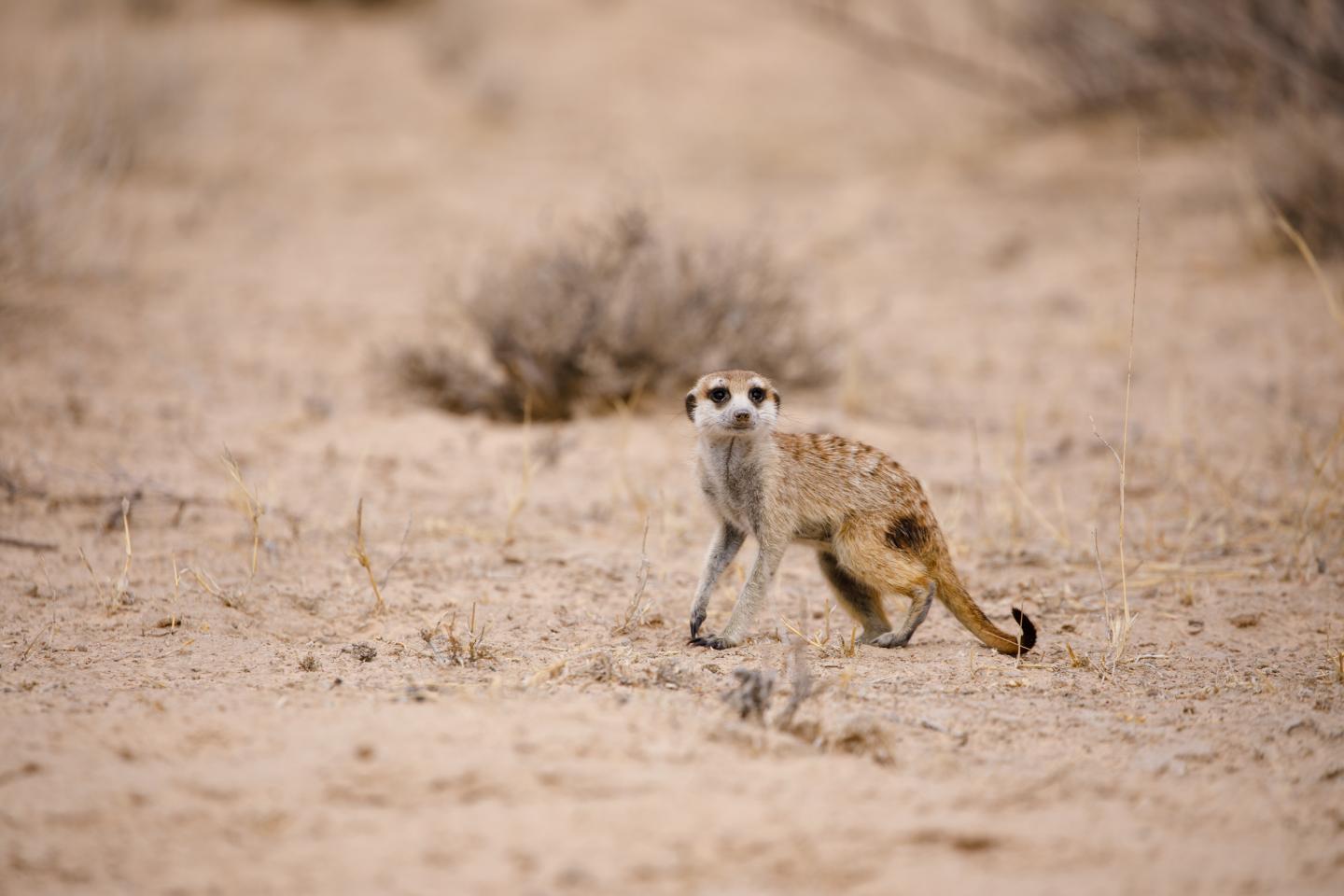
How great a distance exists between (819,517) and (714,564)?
0.34 m

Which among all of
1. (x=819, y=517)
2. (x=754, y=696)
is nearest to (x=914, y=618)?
(x=819, y=517)

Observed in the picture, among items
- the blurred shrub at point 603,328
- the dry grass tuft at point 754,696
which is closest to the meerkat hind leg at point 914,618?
the dry grass tuft at point 754,696

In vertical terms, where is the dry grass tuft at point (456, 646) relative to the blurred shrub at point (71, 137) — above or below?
below

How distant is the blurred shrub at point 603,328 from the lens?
5.91 m

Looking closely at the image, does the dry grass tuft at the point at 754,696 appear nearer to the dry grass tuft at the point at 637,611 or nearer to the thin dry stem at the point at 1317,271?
the dry grass tuft at the point at 637,611

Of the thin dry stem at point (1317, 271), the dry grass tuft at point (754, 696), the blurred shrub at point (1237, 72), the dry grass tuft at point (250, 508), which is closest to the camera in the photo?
the dry grass tuft at point (754, 696)

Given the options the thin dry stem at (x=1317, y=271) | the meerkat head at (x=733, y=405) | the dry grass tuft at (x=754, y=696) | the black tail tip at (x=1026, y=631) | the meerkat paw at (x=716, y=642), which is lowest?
the meerkat paw at (x=716, y=642)

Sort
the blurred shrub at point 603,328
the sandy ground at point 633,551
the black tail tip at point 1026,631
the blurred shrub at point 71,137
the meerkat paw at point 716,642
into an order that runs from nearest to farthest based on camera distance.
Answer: the sandy ground at point 633,551
the black tail tip at point 1026,631
the meerkat paw at point 716,642
the blurred shrub at point 603,328
the blurred shrub at point 71,137

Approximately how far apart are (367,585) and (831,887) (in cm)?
221

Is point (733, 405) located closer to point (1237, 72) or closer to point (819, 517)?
point (819, 517)

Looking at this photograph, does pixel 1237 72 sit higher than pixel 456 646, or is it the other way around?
pixel 1237 72

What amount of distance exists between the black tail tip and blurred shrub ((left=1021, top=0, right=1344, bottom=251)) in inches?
227

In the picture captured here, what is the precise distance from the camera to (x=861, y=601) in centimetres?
372

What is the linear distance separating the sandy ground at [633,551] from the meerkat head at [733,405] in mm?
605
